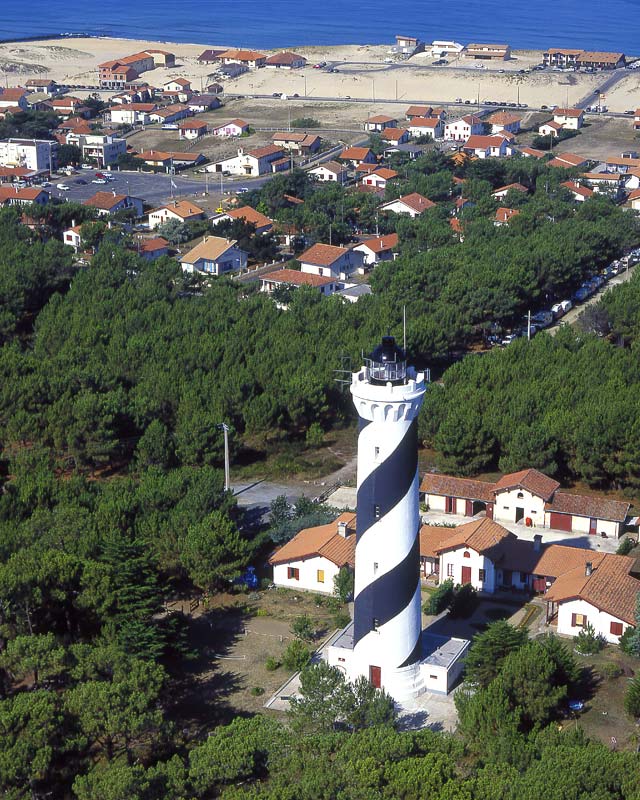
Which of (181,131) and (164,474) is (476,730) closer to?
(164,474)

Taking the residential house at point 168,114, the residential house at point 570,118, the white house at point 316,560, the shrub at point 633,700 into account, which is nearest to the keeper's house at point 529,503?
the white house at point 316,560

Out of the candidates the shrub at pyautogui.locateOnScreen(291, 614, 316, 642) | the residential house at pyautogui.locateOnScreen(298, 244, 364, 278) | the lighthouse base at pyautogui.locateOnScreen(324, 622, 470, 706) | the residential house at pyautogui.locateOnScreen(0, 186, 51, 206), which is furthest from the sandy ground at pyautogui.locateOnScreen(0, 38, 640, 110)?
the lighthouse base at pyautogui.locateOnScreen(324, 622, 470, 706)

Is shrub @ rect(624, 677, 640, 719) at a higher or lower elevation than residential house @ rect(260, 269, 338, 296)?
higher

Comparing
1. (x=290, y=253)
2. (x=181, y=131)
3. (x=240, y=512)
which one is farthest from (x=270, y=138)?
(x=240, y=512)

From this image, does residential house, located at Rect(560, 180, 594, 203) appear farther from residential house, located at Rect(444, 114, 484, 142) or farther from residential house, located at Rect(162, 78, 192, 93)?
residential house, located at Rect(162, 78, 192, 93)

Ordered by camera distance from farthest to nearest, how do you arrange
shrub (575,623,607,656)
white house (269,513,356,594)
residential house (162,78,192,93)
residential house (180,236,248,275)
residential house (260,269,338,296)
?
residential house (162,78,192,93)
residential house (180,236,248,275)
residential house (260,269,338,296)
white house (269,513,356,594)
shrub (575,623,607,656)

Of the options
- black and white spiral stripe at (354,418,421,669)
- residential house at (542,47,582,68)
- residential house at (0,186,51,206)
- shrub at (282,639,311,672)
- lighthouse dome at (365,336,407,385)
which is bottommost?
residential house at (0,186,51,206)
